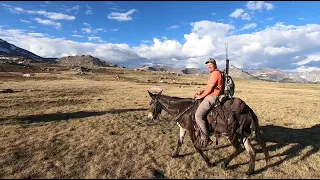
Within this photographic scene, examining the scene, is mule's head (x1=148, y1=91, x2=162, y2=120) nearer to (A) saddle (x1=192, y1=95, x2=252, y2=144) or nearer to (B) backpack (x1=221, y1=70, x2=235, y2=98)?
(A) saddle (x1=192, y1=95, x2=252, y2=144)

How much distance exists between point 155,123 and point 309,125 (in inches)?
495

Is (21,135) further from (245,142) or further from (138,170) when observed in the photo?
(245,142)

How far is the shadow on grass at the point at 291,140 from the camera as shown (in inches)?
579

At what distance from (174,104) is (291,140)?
883 cm

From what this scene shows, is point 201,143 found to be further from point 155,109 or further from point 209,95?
point 155,109

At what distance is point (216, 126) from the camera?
12.8 meters

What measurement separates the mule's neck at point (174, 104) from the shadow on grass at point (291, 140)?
3.63 meters

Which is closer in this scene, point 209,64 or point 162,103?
point 209,64

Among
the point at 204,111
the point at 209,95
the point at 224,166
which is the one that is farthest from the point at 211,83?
the point at 224,166

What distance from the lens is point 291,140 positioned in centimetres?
1781

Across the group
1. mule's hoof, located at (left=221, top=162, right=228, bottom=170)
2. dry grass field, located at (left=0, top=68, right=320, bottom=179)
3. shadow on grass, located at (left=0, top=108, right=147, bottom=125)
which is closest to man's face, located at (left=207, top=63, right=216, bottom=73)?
mule's hoof, located at (left=221, top=162, right=228, bottom=170)

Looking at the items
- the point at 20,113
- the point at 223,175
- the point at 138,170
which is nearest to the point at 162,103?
the point at 138,170

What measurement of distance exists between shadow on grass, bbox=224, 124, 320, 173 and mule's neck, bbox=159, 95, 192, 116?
3.63 metres

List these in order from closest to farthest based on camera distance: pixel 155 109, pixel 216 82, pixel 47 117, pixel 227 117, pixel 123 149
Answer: pixel 227 117 < pixel 216 82 < pixel 155 109 < pixel 123 149 < pixel 47 117
